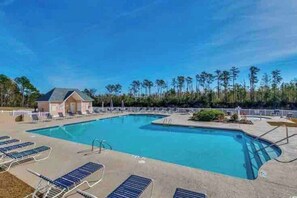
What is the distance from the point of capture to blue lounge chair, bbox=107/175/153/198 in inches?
148

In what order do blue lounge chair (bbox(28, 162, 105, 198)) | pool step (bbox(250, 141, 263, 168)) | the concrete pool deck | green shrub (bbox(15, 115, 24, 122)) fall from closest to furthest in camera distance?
blue lounge chair (bbox(28, 162, 105, 198)) → the concrete pool deck → pool step (bbox(250, 141, 263, 168)) → green shrub (bbox(15, 115, 24, 122))

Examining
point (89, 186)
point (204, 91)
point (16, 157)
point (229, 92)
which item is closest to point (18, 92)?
point (204, 91)

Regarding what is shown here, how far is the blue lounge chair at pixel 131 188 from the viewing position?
376 cm

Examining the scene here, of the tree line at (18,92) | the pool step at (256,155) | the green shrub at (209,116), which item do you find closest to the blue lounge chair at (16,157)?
the pool step at (256,155)

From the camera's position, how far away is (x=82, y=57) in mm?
32188

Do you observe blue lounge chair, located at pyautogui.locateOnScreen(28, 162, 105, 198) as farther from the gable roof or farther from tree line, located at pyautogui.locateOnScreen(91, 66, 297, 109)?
tree line, located at pyautogui.locateOnScreen(91, 66, 297, 109)

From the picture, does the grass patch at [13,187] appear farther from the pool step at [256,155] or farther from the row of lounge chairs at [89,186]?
the pool step at [256,155]

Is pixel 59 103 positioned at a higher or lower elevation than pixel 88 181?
higher

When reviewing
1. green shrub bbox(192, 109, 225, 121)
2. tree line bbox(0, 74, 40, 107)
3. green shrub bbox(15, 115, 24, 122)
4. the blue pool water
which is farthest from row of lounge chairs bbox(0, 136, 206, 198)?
tree line bbox(0, 74, 40, 107)

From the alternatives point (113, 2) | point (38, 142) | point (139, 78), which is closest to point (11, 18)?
point (113, 2)

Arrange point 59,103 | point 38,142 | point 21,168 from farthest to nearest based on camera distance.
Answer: point 59,103, point 38,142, point 21,168

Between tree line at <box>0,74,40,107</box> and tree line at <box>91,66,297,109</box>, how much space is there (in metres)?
18.1

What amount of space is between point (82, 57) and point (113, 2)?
2027 cm

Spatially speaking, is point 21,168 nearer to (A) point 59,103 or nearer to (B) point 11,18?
(B) point 11,18
